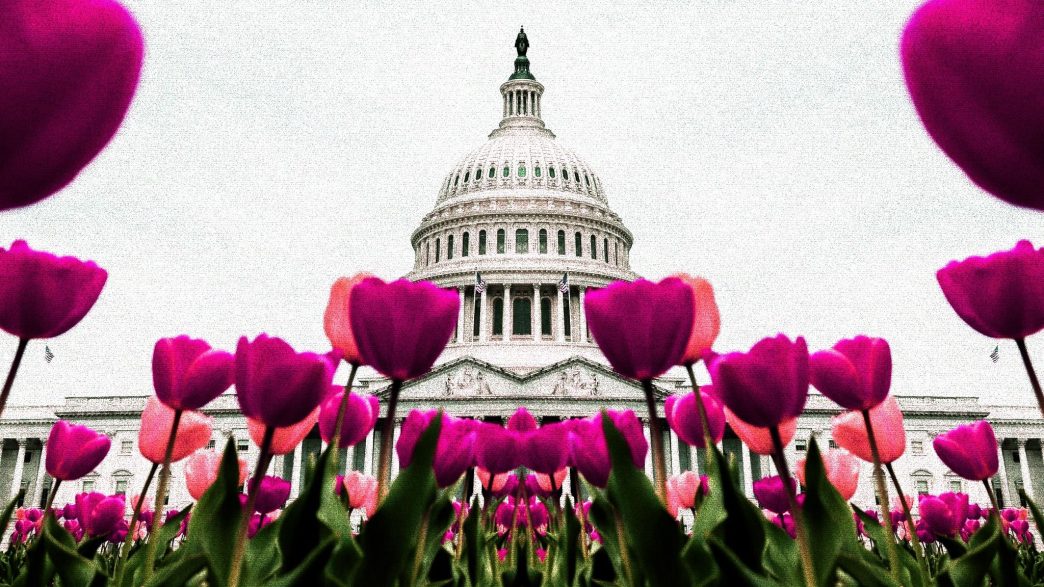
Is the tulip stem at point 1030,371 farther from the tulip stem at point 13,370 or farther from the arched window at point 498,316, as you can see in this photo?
the arched window at point 498,316

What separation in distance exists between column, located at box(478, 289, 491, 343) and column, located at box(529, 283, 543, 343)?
3.74m

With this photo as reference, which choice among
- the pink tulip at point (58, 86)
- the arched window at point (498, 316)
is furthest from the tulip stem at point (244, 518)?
the arched window at point (498, 316)

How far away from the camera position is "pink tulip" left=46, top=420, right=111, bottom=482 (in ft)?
9.04

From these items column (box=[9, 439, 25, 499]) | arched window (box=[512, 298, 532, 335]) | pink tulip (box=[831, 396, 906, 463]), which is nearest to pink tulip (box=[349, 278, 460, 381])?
pink tulip (box=[831, 396, 906, 463])

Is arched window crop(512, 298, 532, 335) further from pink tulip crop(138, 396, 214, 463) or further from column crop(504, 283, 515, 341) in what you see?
pink tulip crop(138, 396, 214, 463)

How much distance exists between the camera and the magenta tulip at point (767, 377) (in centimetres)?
169

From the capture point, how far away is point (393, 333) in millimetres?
1803

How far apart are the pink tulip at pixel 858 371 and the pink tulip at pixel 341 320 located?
50.4 inches

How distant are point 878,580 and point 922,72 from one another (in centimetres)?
123

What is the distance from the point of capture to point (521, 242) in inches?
Result: 2662

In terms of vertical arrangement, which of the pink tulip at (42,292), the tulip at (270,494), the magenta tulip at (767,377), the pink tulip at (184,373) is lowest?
the tulip at (270,494)

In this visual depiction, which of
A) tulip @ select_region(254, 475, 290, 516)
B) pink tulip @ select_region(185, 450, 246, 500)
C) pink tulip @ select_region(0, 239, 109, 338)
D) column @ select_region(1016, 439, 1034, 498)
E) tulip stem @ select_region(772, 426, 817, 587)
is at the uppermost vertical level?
column @ select_region(1016, 439, 1034, 498)

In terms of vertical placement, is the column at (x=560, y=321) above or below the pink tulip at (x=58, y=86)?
above

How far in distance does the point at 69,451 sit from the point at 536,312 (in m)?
60.1
